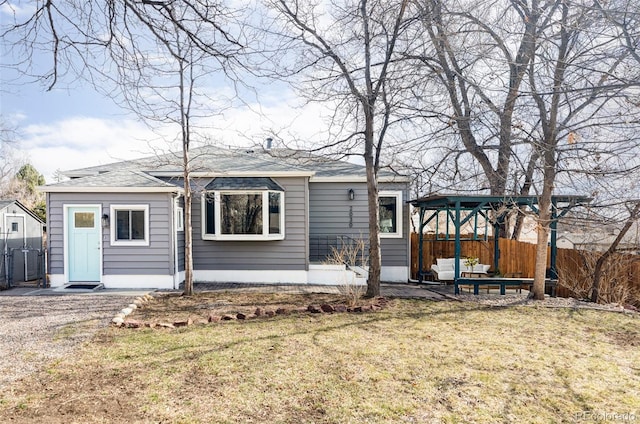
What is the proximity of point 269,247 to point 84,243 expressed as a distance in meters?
4.48

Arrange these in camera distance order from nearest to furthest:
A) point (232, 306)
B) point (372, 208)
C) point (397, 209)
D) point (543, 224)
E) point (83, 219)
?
point (232, 306)
point (543, 224)
point (372, 208)
point (83, 219)
point (397, 209)

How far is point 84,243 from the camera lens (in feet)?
29.7

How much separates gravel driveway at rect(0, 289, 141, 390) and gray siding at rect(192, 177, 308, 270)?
2293 millimetres

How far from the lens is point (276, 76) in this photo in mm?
5852

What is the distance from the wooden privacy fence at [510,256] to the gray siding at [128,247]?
24.5 ft

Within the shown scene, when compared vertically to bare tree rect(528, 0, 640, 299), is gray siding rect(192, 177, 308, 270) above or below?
below

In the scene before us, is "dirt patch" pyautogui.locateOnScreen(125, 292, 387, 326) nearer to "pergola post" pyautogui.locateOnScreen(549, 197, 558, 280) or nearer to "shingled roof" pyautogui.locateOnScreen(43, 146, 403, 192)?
"shingled roof" pyautogui.locateOnScreen(43, 146, 403, 192)

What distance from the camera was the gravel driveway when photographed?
4316 millimetres

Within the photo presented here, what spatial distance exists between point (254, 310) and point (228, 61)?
4409 millimetres

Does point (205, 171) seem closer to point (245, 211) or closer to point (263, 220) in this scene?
point (245, 211)

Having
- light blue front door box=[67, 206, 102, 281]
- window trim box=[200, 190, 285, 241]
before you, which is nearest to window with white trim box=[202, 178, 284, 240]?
window trim box=[200, 190, 285, 241]

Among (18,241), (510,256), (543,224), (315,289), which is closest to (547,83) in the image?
(543,224)

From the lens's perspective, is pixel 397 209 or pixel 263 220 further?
pixel 397 209

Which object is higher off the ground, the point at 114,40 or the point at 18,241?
the point at 114,40
